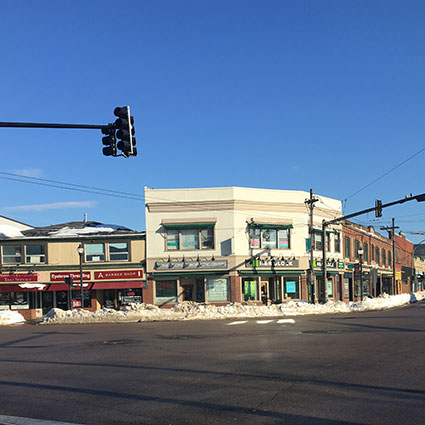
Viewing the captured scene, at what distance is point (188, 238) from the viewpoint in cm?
4019

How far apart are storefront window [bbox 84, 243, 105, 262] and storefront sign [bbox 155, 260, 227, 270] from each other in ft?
14.3

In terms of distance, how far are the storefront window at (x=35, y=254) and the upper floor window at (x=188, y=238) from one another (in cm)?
954

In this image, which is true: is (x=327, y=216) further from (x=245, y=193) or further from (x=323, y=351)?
(x=323, y=351)

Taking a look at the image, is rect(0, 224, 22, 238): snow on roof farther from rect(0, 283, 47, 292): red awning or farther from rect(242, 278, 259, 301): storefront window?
rect(242, 278, 259, 301): storefront window

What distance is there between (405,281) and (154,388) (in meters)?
80.2

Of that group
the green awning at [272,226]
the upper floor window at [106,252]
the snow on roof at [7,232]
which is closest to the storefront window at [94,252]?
the upper floor window at [106,252]

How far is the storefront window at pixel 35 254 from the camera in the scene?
40700mm

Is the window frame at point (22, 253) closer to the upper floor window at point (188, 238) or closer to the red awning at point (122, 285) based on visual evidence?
the red awning at point (122, 285)

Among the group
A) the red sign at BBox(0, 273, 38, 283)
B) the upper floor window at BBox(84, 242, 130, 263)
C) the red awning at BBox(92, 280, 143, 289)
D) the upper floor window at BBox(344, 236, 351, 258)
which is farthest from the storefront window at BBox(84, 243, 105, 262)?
the upper floor window at BBox(344, 236, 351, 258)

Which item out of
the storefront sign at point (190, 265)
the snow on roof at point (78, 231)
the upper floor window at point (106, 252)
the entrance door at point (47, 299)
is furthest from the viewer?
the snow on roof at point (78, 231)

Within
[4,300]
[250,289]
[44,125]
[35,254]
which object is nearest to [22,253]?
[35,254]

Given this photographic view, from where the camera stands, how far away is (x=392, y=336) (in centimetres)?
1766

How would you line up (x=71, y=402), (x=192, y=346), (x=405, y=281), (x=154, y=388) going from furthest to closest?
1. (x=405, y=281)
2. (x=192, y=346)
3. (x=154, y=388)
4. (x=71, y=402)

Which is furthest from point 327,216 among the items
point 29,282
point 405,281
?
point 405,281
